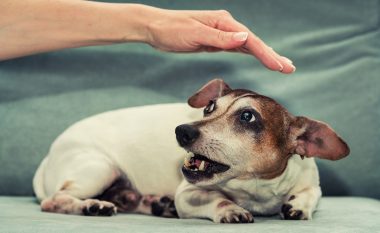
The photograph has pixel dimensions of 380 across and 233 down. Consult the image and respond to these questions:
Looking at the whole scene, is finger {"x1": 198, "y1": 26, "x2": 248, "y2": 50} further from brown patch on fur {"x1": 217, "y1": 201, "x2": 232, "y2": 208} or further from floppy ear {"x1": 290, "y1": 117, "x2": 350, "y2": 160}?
brown patch on fur {"x1": 217, "y1": 201, "x2": 232, "y2": 208}

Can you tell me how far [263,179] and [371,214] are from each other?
315 millimetres

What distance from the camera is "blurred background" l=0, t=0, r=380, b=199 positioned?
101 inches

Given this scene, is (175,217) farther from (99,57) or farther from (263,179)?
(99,57)

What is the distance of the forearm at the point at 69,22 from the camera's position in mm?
2031

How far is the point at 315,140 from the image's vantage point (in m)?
1.97

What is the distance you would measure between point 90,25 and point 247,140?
565 millimetres

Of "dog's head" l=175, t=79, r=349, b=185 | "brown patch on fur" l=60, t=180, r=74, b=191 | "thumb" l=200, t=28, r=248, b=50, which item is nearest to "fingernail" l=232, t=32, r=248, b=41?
"thumb" l=200, t=28, r=248, b=50

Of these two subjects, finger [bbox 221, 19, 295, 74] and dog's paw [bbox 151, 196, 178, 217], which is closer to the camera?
finger [bbox 221, 19, 295, 74]

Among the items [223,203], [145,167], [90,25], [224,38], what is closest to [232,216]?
[223,203]

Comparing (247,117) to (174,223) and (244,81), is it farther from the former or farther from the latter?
(244,81)

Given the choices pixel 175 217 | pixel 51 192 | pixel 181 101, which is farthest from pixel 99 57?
pixel 175 217

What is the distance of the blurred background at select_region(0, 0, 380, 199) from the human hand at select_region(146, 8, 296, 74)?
0.66 metres

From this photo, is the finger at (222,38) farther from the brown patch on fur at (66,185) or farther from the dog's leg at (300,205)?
the brown patch on fur at (66,185)

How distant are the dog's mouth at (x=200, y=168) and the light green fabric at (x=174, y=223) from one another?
0.12 m
